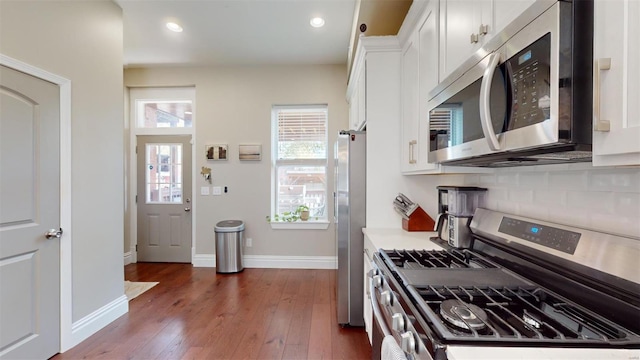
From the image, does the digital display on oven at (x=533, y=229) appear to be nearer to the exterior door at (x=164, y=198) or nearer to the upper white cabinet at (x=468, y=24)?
the upper white cabinet at (x=468, y=24)

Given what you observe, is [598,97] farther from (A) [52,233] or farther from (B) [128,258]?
(B) [128,258]

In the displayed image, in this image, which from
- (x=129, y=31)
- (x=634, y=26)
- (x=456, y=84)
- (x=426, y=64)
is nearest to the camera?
(x=634, y=26)

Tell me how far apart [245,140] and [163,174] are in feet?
4.60

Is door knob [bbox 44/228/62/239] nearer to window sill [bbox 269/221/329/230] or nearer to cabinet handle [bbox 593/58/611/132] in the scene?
window sill [bbox 269/221/329/230]

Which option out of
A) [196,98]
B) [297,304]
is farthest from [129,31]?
[297,304]

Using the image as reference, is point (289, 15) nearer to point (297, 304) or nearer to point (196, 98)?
point (196, 98)

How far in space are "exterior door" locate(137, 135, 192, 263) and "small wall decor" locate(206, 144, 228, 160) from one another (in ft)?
1.36

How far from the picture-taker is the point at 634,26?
0.57 meters

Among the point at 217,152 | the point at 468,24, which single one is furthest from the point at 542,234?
the point at 217,152

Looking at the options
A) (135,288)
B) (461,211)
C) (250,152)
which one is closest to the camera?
(461,211)

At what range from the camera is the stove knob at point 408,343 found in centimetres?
80

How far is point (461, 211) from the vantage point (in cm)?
164

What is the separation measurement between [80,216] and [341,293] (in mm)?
2232

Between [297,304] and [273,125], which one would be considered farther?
[273,125]
